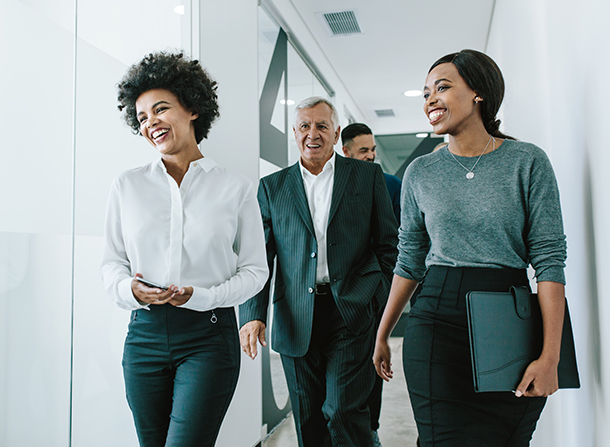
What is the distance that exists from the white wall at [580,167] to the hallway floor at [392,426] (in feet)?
3.62

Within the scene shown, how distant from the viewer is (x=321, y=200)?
2.14 meters

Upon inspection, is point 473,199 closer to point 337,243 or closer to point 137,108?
point 337,243

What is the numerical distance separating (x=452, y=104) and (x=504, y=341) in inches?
24.9

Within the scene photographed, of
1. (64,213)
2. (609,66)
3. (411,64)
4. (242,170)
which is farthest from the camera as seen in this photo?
(411,64)

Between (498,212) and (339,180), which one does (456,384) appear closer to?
(498,212)

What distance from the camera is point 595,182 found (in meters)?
1.27

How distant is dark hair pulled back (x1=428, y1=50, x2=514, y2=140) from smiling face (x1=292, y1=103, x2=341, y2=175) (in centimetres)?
87

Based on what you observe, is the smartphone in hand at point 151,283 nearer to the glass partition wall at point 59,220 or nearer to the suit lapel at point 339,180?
the glass partition wall at point 59,220

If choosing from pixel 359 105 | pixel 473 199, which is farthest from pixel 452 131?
pixel 359 105

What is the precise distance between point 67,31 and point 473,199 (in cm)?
142

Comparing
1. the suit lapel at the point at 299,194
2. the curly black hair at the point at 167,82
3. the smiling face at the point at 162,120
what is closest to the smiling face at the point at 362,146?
the suit lapel at the point at 299,194

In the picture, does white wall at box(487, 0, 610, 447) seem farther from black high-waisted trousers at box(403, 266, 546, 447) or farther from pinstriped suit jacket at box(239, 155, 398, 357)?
pinstriped suit jacket at box(239, 155, 398, 357)

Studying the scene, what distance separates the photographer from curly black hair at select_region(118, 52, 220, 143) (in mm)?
1567

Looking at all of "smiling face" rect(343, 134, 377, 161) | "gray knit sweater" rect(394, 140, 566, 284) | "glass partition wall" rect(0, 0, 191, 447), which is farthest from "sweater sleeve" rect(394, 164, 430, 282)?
"smiling face" rect(343, 134, 377, 161)
